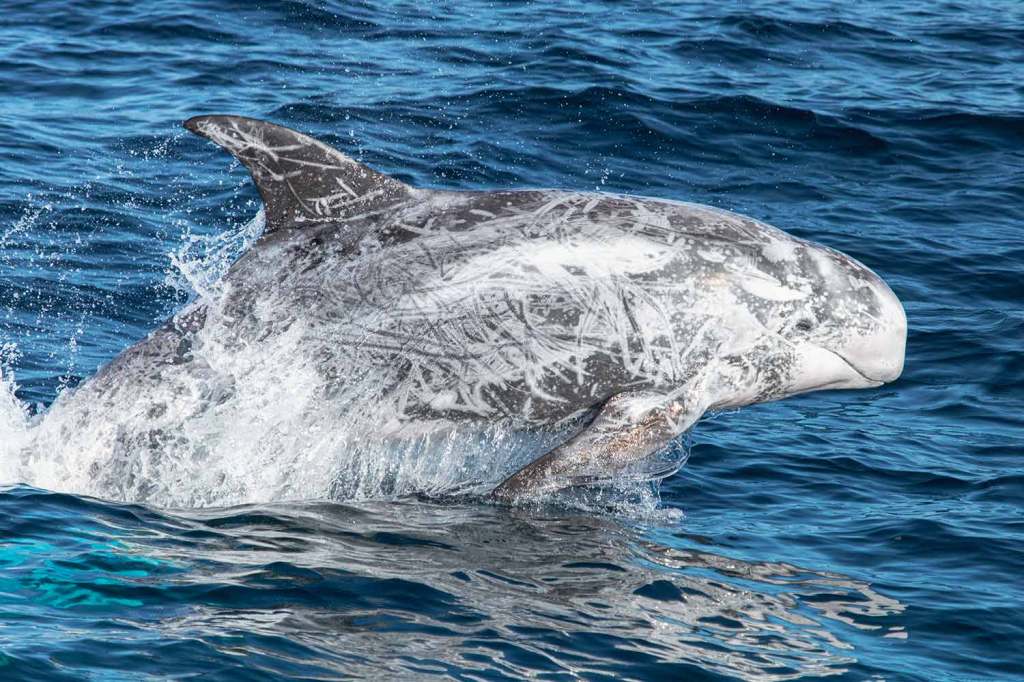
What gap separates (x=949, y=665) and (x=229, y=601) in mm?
4492

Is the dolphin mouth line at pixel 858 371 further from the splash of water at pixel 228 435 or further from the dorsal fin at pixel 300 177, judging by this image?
the dorsal fin at pixel 300 177

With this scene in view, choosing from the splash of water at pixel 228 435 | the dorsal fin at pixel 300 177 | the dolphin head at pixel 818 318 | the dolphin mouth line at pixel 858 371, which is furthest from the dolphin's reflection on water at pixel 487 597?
the dorsal fin at pixel 300 177

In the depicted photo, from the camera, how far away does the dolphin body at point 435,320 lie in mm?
10828

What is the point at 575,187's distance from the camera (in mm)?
19750

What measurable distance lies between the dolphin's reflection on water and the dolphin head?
5.54 ft

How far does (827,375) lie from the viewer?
1178 cm

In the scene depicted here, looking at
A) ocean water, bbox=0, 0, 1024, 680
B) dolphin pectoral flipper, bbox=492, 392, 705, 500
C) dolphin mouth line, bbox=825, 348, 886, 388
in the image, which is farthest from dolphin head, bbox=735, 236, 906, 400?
ocean water, bbox=0, 0, 1024, 680

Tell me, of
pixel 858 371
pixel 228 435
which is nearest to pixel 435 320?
pixel 228 435

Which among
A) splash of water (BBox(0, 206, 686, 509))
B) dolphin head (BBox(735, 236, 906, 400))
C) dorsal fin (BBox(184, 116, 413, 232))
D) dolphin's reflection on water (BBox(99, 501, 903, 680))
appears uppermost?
dorsal fin (BBox(184, 116, 413, 232))

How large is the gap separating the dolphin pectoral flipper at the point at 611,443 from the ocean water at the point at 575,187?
0.52m

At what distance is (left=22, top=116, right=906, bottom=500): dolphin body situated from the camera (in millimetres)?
10828

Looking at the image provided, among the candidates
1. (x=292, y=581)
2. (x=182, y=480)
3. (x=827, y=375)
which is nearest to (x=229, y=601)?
(x=292, y=581)

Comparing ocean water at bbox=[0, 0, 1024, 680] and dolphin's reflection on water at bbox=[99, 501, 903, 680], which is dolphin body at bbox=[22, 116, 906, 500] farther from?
dolphin's reflection on water at bbox=[99, 501, 903, 680]

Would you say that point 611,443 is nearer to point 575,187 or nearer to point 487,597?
point 487,597
